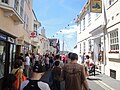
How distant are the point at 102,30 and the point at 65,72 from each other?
48.0ft

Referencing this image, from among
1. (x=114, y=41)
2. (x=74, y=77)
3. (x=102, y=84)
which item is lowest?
(x=102, y=84)

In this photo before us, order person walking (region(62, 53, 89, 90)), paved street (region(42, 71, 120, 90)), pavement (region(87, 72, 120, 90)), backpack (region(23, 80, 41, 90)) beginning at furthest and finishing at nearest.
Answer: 1. pavement (region(87, 72, 120, 90))
2. paved street (region(42, 71, 120, 90))
3. person walking (region(62, 53, 89, 90))
4. backpack (region(23, 80, 41, 90))

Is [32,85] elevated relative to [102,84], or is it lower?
elevated

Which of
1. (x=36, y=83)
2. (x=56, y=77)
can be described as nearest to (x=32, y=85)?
(x=36, y=83)

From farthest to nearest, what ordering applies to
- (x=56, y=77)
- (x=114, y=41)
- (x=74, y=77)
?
(x=114, y=41) → (x=56, y=77) → (x=74, y=77)

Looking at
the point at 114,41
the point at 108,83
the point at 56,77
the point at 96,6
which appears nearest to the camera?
the point at 56,77

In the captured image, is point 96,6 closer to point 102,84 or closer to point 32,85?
point 102,84

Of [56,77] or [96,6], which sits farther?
[96,6]

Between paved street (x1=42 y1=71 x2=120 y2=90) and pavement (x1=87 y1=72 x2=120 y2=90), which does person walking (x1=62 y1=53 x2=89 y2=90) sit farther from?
pavement (x1=87 y1=72 x2=120 y2=90)

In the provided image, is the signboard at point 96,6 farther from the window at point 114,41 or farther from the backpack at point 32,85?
the backpack at point 32,85

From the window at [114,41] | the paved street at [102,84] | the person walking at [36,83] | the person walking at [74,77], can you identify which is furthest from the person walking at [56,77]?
the window at [114,41]

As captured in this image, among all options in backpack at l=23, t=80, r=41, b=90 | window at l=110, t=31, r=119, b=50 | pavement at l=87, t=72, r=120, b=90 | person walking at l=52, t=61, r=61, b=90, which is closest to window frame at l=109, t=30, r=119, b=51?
window at l=110, t=31, r=119, b=50

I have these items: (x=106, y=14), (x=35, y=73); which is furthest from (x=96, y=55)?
(x=35, y=73)

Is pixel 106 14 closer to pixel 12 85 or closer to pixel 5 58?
pixel 5 58
